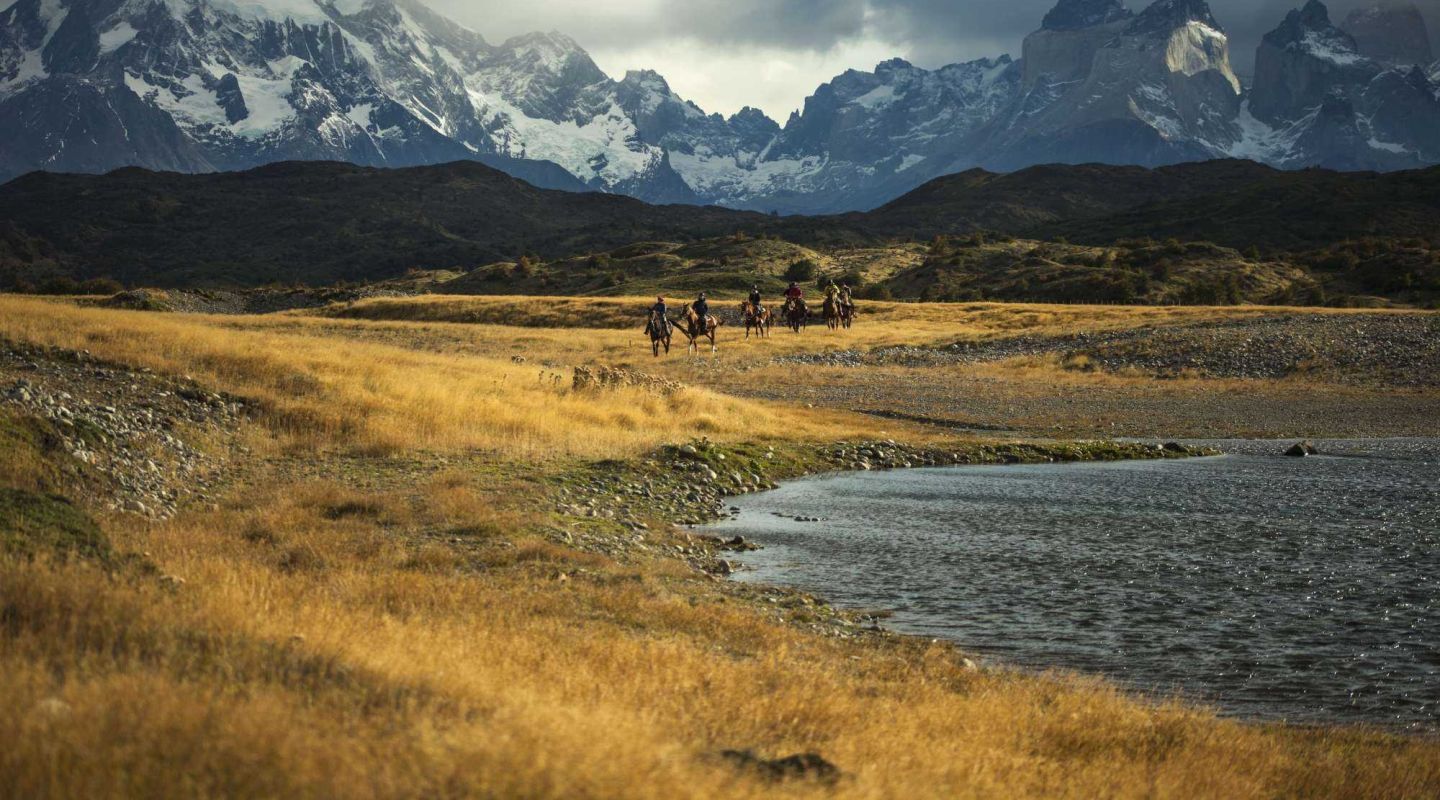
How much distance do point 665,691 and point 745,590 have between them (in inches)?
227

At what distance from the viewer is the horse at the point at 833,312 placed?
6888 cm

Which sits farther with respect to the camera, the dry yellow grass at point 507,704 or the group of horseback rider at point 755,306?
the group of horseback rider at point 755,306

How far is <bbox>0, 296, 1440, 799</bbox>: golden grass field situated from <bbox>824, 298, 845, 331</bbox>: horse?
173 ft

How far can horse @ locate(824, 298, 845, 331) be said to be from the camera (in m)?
68.9

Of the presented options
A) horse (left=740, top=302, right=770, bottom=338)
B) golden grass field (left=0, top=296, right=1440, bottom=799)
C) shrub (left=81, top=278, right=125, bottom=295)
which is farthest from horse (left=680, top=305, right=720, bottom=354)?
shrub (left=81, top=278, right=125, bottom=295)

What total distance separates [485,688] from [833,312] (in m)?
63.5

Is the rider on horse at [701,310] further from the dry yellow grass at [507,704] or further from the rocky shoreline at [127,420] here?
the dry yellow grass at [507,704]

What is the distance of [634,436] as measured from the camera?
26156 mm

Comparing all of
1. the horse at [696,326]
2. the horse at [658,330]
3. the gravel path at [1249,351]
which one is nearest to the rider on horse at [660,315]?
the horse at [658,330]

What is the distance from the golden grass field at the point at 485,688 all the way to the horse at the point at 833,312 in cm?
5284

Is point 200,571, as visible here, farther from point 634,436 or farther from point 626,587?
point 634,436

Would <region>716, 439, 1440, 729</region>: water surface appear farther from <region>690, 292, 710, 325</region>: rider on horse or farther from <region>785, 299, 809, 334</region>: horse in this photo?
<region>785, 299, 809, 334</region>: horse

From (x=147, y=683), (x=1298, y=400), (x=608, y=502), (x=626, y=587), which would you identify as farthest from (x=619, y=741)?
(x=1298, y=400)

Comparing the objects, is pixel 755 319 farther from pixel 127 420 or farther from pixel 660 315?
pixel 127 420
